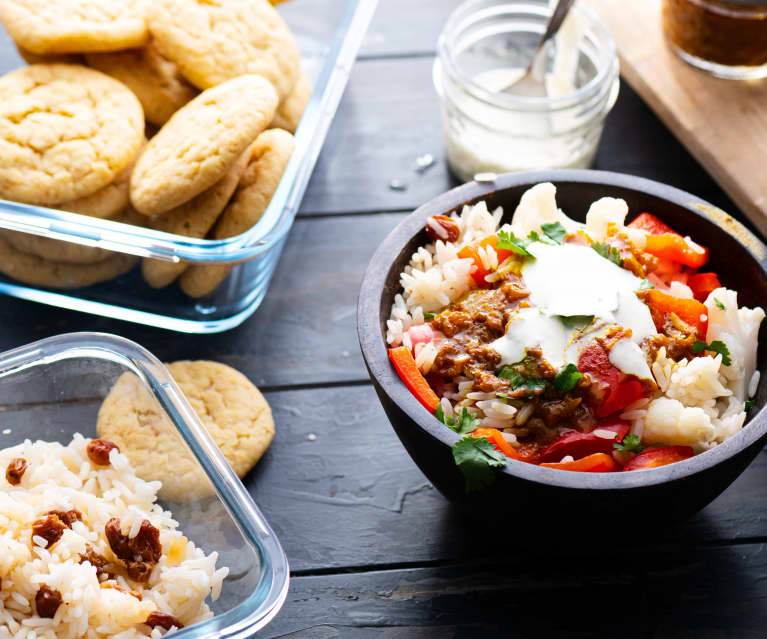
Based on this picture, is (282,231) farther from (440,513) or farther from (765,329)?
(765,329)

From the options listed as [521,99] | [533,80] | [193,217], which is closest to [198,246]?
[193,217]

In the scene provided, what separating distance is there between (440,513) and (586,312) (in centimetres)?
51

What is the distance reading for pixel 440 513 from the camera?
69.5 inches

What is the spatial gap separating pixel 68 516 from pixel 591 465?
2.85 ft

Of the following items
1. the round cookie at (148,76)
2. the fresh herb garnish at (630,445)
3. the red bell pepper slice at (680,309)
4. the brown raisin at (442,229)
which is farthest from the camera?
the round cookie at (148,76)

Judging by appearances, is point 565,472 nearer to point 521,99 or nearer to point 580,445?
point 580,445

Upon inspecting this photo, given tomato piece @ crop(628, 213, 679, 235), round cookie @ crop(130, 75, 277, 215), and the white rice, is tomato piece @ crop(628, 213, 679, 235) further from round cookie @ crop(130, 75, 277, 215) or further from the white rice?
the white rice

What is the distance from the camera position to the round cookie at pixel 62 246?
6.26 feet

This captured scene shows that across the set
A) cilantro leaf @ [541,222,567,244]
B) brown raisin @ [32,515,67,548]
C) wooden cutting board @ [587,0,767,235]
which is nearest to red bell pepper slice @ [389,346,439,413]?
cilantro leaf @ [541,222,567,244]

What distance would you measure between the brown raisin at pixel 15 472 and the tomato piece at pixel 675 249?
3.87ft

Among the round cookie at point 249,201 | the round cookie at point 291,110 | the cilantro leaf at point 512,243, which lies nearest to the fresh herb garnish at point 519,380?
the cilantro leaf at point 512,243

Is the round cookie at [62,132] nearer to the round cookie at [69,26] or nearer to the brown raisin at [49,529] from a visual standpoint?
the round cookie at [69,26]

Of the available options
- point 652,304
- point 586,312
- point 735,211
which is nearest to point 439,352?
point 586,312

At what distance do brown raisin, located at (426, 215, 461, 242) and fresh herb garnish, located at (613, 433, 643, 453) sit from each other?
49 centimetres
